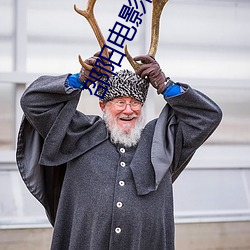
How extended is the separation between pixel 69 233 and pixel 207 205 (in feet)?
6.37

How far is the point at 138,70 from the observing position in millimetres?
2121

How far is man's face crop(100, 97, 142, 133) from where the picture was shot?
2.15 m

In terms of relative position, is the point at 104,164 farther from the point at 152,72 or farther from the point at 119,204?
the point at 152,72

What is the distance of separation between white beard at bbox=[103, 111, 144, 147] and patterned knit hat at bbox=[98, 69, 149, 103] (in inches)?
3.3

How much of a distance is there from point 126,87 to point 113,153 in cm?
26

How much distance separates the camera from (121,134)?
7.10ft

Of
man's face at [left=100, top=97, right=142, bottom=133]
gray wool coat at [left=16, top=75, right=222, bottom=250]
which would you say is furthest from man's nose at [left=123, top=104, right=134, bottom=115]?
gray wool coat at [left=16, top=75, right=222, bottom=250]

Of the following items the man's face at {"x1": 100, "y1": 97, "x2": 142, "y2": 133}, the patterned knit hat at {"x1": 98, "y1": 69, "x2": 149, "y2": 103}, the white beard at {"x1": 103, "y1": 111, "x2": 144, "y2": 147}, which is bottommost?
the white beard at {"x1": 103, "y1": 111, "x2": 144, "y2": 147}

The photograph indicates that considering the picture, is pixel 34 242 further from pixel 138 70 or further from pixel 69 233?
pixel 138 70

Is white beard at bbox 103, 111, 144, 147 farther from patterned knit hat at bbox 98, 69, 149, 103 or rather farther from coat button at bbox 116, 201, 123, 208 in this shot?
coat button at bbox 116, 201, 123, 208

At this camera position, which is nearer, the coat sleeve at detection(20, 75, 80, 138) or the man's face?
the coat sleeve at detection(20, 75, 80, 138)

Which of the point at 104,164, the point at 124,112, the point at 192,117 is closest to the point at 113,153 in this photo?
the point at 104,164

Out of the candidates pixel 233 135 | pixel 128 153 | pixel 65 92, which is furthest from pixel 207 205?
pixel 65 92

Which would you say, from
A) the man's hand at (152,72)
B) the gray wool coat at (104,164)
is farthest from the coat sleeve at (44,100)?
the man's hand at (152,72)
